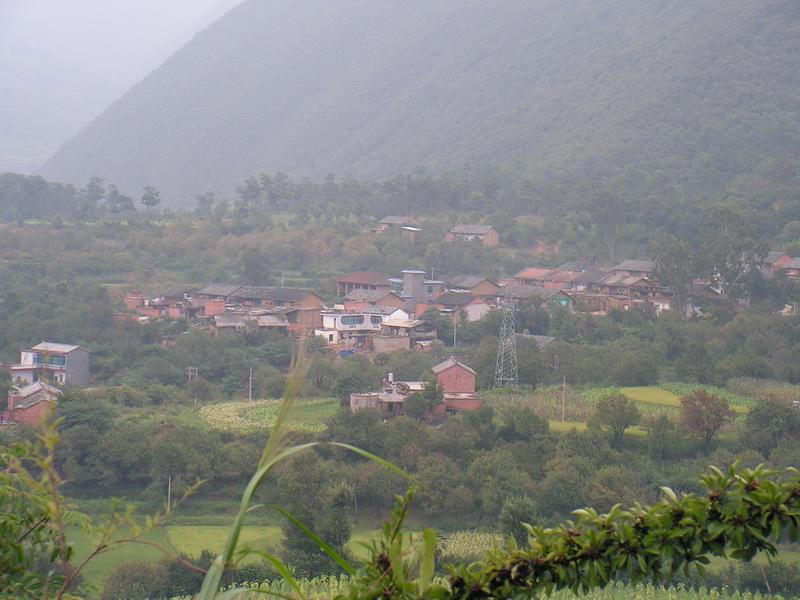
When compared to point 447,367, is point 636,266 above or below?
above

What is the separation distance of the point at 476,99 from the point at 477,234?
64.6 feet

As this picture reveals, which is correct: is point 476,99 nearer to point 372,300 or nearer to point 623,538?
point 372,300

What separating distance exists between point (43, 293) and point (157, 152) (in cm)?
3253

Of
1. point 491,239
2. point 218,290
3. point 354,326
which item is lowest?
point 354,326

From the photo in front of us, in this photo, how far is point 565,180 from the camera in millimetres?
26219

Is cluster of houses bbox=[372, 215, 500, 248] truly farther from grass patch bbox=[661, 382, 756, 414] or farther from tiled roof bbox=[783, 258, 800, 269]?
grass patch bbox=[661, 382, 756, 414]

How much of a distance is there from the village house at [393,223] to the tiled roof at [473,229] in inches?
48.4

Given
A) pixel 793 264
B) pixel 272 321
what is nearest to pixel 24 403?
pixel 272 321

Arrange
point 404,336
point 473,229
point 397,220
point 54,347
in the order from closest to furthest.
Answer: point 54,347, point 404,336, point 473,229, point 397,220

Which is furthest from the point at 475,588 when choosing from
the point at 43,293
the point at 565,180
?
→ the point at 565,180

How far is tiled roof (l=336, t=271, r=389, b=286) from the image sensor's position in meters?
17.8

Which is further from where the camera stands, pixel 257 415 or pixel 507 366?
pixel 507 366

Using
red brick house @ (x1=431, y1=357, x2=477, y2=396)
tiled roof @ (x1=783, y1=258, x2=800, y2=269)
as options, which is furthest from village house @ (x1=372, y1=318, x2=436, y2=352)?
tiled roof @ (x1=783, y1=258, x2=800, y2=269)

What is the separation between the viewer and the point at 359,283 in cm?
1791
